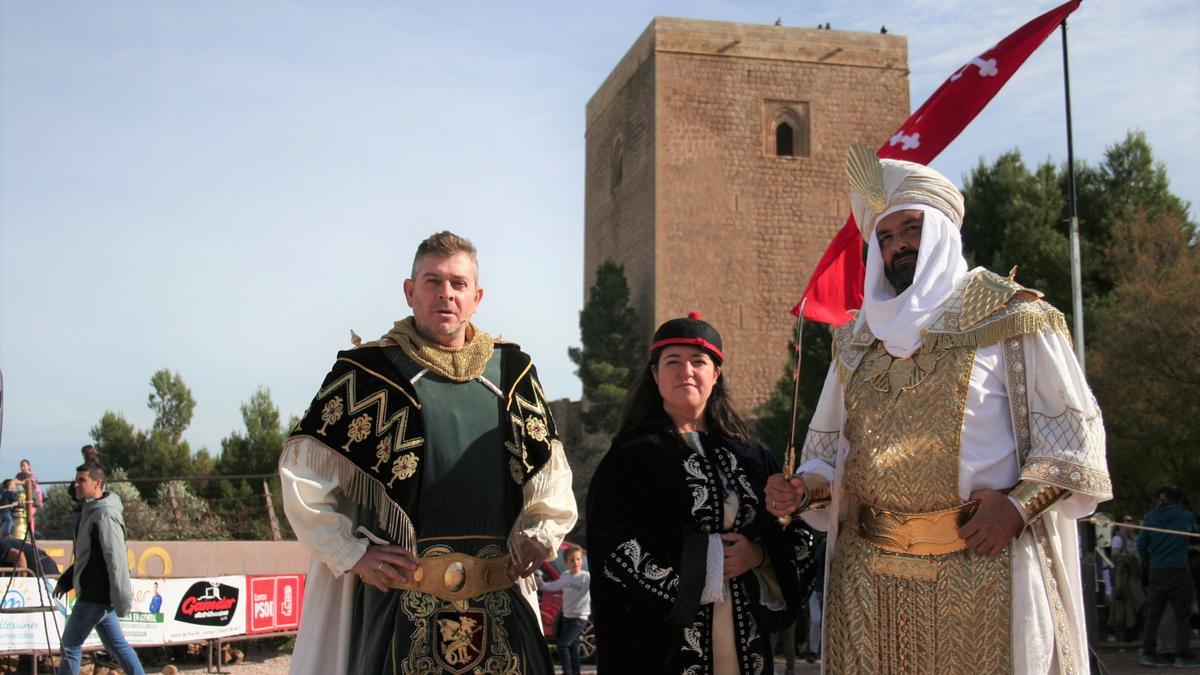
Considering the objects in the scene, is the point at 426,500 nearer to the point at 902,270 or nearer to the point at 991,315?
the point at 902,270

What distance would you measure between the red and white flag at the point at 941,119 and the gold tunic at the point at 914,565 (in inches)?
152

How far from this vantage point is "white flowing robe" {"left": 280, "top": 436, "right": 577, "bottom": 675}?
364cm

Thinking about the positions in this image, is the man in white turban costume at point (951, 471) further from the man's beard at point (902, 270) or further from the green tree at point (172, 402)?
the green tree at point (172, 402)

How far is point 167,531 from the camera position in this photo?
16406mm

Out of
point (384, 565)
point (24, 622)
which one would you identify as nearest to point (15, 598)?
point (24, 622)

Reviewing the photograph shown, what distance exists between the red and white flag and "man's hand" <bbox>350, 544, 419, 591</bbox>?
4290mm

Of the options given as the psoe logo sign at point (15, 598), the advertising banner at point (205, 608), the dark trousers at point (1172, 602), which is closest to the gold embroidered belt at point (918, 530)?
the dark trousers at point (1172, 602)

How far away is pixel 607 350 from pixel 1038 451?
33.2 metres

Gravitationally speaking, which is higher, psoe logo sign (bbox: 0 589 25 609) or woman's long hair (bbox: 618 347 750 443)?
woman's long hair (bbox: 618 347 750 443)

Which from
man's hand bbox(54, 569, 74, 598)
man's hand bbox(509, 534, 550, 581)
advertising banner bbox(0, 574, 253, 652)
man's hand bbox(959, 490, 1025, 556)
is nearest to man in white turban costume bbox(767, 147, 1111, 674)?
man's hand bbox(959, 490, 1025, 556)

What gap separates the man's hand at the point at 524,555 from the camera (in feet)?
12.5

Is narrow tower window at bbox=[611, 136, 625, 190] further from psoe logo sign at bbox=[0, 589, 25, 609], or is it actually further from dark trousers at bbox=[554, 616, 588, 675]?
psoe logo sign at bbox=[0, 589, 25, 609]

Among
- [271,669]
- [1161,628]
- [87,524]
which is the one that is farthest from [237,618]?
[1161,628]

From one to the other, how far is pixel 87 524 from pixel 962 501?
5.91 m
